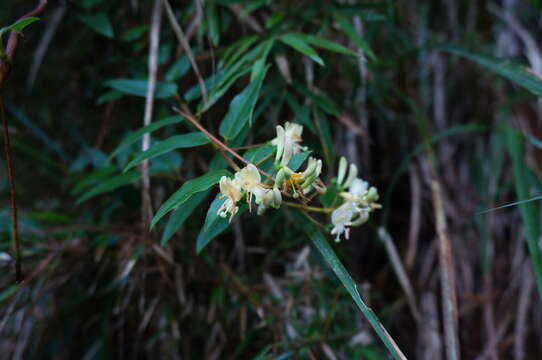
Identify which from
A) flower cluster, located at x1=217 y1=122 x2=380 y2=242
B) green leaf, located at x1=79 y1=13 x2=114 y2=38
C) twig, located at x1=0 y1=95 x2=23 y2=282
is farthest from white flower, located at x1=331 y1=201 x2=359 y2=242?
green leaf, located at x1=79 y1=13 x2=114 y2=38

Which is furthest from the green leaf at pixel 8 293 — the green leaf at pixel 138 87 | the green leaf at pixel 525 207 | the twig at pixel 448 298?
the green leaf at pixel 525 207

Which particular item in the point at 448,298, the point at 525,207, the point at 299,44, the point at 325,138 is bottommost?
the point at 448,298

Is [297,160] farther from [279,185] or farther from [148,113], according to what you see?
[148,113]

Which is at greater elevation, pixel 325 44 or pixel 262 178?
pixel 325 44

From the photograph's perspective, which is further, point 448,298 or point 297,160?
point 448,298

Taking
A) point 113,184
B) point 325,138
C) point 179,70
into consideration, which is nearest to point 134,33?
point 179,70

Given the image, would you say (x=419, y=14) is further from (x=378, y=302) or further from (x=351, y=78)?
(x=378, y=302)
